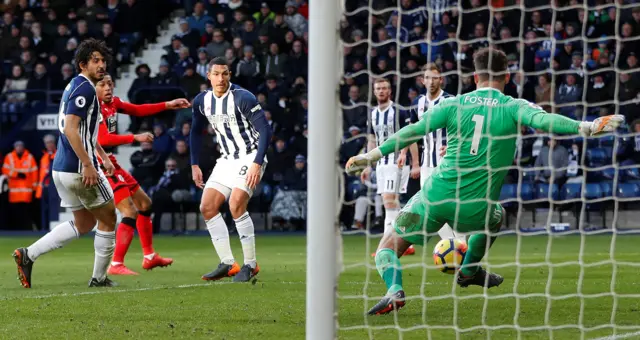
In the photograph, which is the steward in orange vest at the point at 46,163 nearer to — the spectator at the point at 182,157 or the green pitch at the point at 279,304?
the spectator at the point at 182,157

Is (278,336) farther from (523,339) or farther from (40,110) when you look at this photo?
(40,110)

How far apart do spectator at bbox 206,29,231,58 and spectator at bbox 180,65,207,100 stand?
0.73 m

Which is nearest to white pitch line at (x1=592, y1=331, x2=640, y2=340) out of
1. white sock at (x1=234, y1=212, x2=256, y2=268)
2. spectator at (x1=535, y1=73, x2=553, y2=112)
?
white sock at (x1=234, y1=212, x2=256, y2=268)

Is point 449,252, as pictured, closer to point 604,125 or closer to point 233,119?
point 604,125

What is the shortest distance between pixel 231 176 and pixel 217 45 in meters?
10.5

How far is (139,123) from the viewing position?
62.1ft

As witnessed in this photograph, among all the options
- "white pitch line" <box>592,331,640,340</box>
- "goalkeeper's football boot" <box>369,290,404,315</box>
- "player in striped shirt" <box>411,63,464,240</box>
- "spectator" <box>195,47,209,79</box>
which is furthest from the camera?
"spectator" <box>195,47,209,79</box>

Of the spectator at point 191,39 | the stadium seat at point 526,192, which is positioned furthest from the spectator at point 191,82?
the stadium seat at point 526,192

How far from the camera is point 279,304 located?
734 centimetres

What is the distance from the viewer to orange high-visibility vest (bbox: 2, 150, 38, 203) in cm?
1820

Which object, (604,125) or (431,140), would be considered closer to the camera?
(604,125)

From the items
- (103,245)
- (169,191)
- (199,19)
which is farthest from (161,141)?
(103,245)

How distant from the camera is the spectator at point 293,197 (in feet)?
56.9

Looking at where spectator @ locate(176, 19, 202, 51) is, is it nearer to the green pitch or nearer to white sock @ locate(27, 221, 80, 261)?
the green pitch
